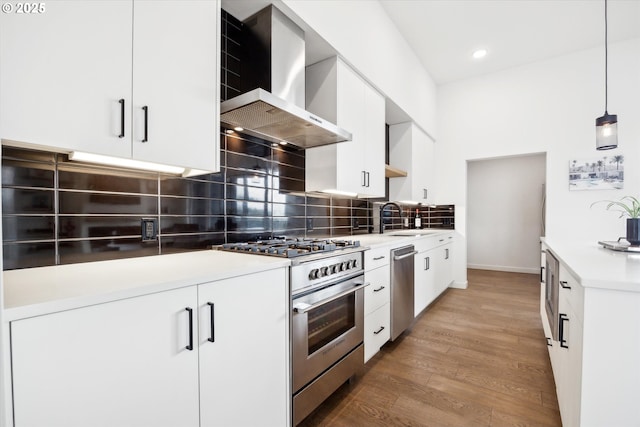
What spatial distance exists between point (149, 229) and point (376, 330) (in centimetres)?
166

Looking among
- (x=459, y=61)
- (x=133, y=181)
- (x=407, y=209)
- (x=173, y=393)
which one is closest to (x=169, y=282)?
(x=173, y=393)

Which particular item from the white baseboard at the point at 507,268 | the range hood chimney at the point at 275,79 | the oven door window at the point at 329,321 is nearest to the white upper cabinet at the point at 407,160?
the range hood chimney at the point at 275,79

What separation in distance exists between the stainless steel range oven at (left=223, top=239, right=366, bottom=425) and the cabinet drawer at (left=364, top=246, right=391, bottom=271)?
95mm

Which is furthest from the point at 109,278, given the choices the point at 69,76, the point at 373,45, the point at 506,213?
the point at 506,213

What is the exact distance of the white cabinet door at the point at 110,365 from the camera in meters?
0.71

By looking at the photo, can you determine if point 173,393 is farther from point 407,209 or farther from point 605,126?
point 407,209

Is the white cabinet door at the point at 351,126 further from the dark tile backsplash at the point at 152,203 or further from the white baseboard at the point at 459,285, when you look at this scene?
the white baseboard at the point at 459,285

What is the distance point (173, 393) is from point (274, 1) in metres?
1.99

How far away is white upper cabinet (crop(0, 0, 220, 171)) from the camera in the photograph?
2.84 feet

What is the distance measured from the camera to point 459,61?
402 centimetres

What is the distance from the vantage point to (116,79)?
106cm

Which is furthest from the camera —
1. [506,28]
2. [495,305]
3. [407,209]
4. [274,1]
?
[407,209]

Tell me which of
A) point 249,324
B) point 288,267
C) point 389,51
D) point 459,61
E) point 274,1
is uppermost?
point 459,61

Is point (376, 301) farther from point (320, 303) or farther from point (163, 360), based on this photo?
point (163, 360)
